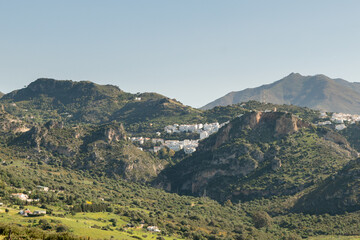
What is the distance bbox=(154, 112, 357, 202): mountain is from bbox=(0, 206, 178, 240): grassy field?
66.1 metres

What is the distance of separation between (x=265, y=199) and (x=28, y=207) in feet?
276

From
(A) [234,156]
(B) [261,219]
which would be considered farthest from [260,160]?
(B) [261,219]

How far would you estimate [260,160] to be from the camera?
176375 mm

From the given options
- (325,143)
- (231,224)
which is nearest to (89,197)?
(231,224)

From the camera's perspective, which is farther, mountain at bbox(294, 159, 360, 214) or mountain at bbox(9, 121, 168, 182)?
mountain at bbox(9, 121, 168, 182)

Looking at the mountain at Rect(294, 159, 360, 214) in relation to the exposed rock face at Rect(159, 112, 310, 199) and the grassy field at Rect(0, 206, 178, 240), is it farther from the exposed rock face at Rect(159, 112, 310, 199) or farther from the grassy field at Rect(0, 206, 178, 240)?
the grassy field at Rect(0, 206, 178, 240)

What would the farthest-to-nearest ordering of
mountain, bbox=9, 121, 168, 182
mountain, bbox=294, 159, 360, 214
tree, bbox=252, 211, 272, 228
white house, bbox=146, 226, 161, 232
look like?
mountain, bbox=9, 121, 168, 182 → mountain, bbox=294, 159, 360, 214 → tree, bbox=252, 211, 272, 228 → white house, bbox=146, 226, 161, 232

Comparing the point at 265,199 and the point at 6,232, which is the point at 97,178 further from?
the point at 6,232

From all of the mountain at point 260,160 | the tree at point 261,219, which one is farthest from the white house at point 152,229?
the mountain at point 260,160

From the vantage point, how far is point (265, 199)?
153500 mm

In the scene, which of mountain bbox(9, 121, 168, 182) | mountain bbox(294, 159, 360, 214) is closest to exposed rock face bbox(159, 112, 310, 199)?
mountain bbox(9, 121, 168, 182)

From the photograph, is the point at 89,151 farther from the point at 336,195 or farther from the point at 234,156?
the point at 336,195

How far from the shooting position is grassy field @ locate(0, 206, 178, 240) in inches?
3420

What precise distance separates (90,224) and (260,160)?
313 feet
